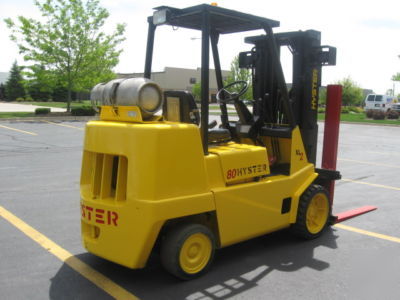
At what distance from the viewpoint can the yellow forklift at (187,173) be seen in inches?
148

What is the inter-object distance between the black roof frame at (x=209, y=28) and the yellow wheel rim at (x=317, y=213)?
1090 mm

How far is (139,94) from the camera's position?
3.87m

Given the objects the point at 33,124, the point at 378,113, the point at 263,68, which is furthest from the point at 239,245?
the point at 378,113

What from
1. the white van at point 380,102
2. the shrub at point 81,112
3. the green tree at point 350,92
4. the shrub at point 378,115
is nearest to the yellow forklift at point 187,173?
the shrub at point 81,112

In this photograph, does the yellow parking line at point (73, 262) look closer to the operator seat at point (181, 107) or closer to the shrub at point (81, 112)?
the operator seat at point (181, 107)

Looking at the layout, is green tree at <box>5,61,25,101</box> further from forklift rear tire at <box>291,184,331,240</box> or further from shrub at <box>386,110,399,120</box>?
forklift rear tire at <box>291,184,331,240</box>

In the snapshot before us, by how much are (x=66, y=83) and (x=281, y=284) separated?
25.6 metres

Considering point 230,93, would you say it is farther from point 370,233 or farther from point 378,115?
point 378,115

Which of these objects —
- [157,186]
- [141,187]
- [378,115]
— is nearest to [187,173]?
[157,186]

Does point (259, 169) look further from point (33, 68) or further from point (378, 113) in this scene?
point (378, 113)

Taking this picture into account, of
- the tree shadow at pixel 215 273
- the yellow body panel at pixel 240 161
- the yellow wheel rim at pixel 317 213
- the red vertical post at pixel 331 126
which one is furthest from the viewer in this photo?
the red vertical post at pixel 331 126

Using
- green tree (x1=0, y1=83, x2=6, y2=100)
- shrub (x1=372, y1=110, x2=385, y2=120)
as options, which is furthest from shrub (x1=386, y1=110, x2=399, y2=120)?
green tree (x1=0, y1=83, x2=6, y2=100)

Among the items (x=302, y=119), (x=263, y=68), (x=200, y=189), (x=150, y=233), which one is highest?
(x=263, y=68)

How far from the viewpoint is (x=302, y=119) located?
556cm
